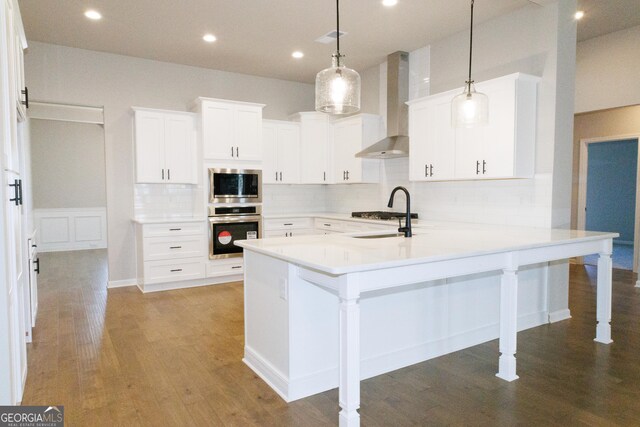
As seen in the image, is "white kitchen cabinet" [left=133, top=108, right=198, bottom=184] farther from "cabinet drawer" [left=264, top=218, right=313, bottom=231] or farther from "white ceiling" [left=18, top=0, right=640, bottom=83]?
"cabinet drawer" [left=264, top=218, right=313, bottom=231]

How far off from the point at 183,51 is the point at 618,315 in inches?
220

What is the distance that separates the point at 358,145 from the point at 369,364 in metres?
3.56

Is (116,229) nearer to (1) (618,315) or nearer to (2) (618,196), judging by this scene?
(1) (618,315)

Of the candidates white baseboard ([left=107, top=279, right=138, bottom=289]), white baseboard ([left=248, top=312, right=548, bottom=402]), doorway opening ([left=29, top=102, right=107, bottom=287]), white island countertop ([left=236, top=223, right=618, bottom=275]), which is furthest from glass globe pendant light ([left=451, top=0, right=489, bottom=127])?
doorway opening ([left=29, top=102, right=107, bottom=287])

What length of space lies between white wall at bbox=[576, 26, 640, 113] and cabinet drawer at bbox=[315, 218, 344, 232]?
380cm

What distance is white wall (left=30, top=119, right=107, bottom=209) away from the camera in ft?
27.9

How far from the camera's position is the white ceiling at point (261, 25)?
3.87m

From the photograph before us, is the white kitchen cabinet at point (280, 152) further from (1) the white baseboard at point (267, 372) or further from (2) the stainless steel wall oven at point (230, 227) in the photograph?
(1) the white baseboard at point (267, 372)

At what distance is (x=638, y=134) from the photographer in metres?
5.72

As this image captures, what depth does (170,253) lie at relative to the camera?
5062 millimetres

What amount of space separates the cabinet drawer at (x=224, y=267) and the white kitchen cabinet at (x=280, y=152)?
4.20 ft

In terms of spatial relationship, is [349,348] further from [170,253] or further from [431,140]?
[170,253]

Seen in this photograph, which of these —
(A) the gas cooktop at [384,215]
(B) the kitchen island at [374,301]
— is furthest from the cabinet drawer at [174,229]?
(B) the kitchen island at [374,301]

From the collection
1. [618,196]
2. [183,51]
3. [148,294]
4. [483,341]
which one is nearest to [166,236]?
[148,294]
